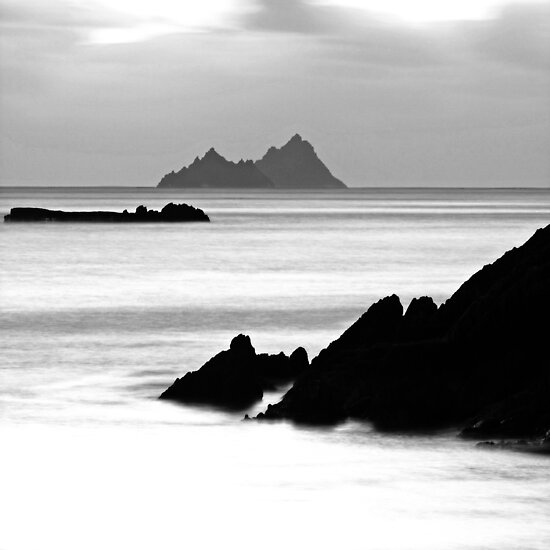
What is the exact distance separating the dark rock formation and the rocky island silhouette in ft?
0.05

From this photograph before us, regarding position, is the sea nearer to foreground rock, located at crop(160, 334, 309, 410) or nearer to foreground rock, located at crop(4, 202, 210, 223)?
foreground rock, located at crop(160, 334, 309, 410)

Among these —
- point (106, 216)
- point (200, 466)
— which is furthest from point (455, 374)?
point (106, 216)

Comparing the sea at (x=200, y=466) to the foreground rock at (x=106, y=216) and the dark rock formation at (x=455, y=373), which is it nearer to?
the dark rock formation at (x=455, y=373)

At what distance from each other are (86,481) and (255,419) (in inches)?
156

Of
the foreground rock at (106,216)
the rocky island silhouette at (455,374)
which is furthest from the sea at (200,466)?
the foreground rock at (106,216)

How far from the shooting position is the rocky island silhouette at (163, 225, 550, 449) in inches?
851

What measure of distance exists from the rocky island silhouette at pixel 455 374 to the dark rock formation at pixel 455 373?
2 centimetres

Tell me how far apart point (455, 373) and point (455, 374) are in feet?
0.07

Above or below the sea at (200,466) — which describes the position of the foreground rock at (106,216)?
above

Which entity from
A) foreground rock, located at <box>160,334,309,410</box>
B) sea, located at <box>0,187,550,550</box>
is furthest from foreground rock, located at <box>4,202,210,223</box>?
foreground rock, located at <box>160,334,309,410</box>

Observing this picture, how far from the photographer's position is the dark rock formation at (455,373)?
2166cm

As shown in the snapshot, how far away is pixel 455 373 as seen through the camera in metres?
22.0

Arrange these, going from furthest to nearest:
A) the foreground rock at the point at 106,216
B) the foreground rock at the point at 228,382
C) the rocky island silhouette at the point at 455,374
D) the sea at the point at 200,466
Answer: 1. the foreground rock at the point at 106,216
2. the foreground rock at the point at 228,382
3. the rocky island silhouette at the point at 455,374
4. the sea at the point at 200,466

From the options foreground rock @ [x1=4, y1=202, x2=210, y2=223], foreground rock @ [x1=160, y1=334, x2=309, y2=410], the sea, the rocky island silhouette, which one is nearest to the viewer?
the sea
